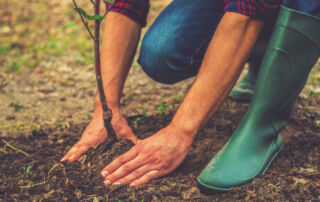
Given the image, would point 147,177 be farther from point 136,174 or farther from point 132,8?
point 132,8

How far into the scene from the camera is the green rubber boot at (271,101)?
55.0 inches

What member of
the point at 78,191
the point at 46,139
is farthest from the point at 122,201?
the point at 46,139

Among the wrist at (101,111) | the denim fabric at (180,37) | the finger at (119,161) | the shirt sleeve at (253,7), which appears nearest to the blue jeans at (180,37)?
the denim fabric at (180,37)

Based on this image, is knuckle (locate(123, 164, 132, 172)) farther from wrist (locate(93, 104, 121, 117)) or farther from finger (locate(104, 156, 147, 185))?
wrist (locate(93, 104, 121, 117))

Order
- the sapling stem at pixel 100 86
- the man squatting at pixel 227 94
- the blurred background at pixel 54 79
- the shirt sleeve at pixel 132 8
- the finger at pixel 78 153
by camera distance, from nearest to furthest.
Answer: the sapling stem at pixel 100 86, the man squatting at pixel 227 94, the finger at pixel 78 153, the shirt sleeve at pixel 132 8, the blurred background at pixel 54 79

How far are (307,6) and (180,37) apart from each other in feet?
2.28

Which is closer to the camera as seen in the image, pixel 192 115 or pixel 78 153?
pixel 192 115

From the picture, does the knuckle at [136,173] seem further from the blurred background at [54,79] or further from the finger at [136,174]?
the blurred background at [54,79]

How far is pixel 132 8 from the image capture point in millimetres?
1753

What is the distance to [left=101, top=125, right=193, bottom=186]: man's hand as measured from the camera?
1.46 meters

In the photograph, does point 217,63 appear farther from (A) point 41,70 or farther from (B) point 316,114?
(A) point 41,70

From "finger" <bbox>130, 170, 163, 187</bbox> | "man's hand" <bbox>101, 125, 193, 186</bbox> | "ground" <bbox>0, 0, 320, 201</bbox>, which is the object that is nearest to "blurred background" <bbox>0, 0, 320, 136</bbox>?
"ground" <bbox>0, 0, 320, 201</bbox>

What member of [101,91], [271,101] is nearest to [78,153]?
[101,91]

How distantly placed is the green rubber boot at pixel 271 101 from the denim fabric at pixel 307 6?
0.02 metres
